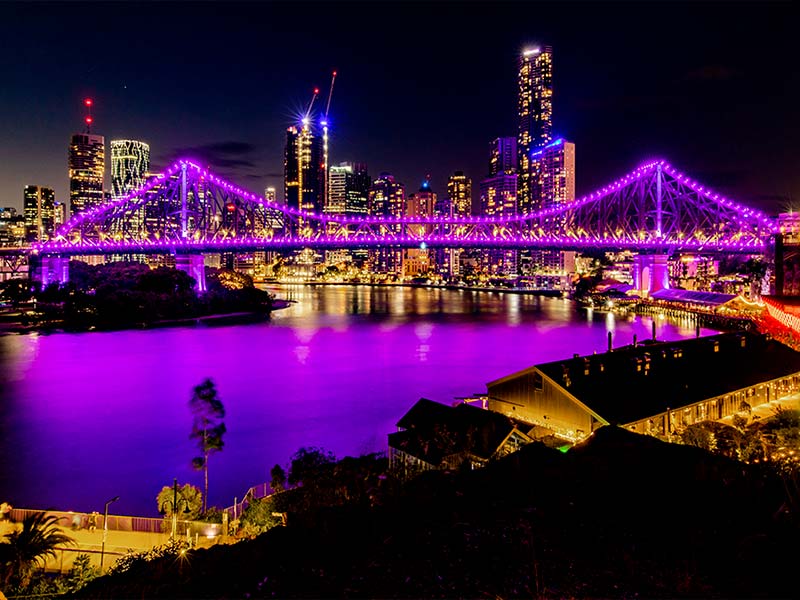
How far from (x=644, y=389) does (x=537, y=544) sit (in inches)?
361

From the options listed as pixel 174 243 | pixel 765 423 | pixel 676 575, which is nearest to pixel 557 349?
pixel 765 423

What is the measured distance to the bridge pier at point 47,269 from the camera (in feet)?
168

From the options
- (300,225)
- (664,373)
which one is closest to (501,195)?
(300,225)

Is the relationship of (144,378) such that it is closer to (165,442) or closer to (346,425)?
(165,442)

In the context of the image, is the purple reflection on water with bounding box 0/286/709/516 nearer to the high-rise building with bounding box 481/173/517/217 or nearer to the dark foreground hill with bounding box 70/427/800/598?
the dark foreground hill with bounding box 70/427/800/598

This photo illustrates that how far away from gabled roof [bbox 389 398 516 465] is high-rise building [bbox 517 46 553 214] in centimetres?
16174

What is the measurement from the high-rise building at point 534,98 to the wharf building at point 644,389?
15702 cm

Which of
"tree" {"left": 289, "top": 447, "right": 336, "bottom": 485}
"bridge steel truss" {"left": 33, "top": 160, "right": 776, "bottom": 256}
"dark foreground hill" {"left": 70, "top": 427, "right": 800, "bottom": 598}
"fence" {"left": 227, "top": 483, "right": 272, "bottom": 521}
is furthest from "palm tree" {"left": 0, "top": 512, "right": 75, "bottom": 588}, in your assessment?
"bridge steel truss" {"left": 33, "top": 160, "right": 776, "bottom": 256}

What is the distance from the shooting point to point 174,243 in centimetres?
5294

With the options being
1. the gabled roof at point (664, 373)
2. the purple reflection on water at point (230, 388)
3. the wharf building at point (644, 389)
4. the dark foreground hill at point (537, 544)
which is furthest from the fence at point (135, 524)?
the gabled roof at point (664, 373)

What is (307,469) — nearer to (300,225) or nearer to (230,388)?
(230,388)

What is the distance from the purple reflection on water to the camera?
1250 cm

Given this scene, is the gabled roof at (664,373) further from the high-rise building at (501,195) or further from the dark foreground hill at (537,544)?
the high-rise building at (501,195)

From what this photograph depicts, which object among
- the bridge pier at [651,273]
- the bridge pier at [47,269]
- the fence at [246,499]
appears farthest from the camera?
the bridge pier at [651,273]
